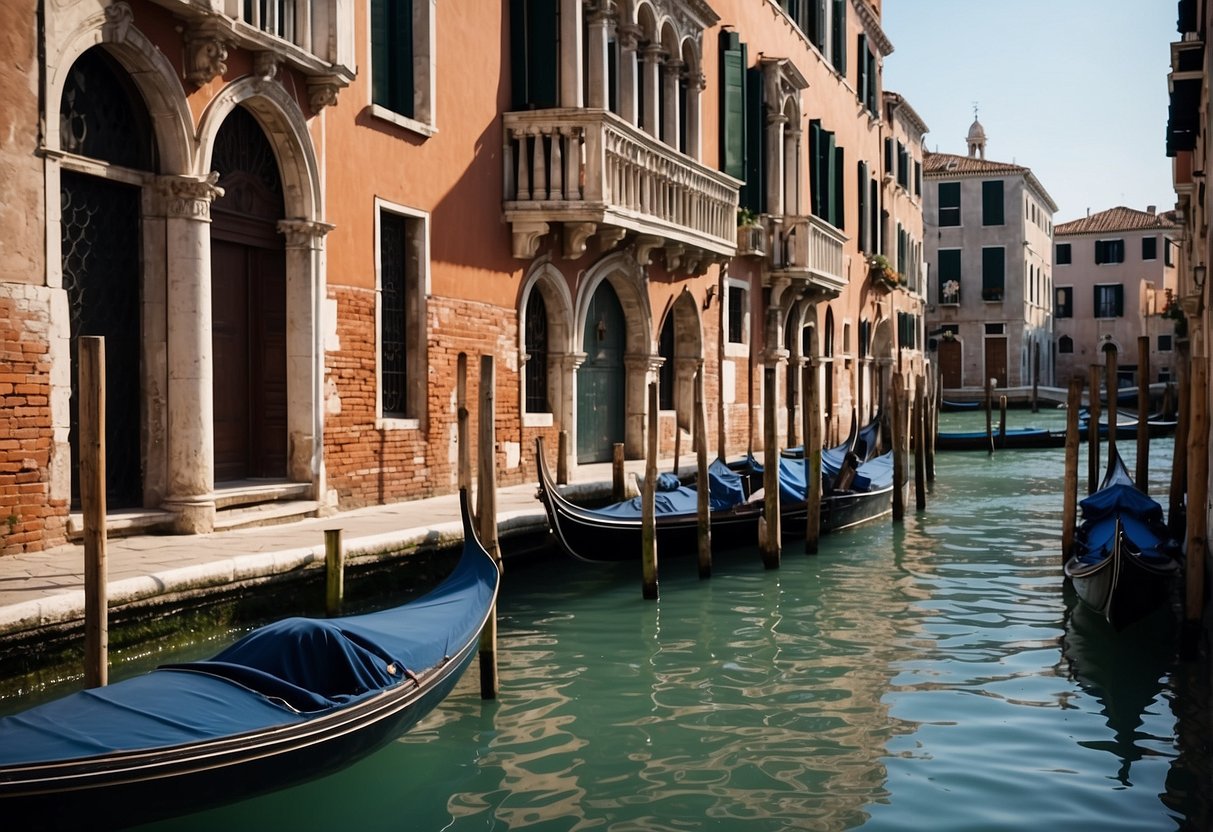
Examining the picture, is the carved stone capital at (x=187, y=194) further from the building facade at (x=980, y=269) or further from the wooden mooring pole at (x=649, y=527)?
the building facade at (x=980, y=269)

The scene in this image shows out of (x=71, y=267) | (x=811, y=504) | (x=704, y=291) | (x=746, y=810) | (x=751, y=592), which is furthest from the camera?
(x=704, y=291)

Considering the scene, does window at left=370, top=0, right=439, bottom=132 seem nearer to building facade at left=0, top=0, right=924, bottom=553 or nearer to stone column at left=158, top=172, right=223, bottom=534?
building facade at left=0, top=0, right=924, bottom=553

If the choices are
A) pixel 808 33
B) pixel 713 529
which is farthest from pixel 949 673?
pixel 808 33

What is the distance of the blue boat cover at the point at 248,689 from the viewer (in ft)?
10.8

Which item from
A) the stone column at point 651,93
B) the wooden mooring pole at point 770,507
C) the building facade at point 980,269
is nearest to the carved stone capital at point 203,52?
the wooden mooring pole at point 770,507

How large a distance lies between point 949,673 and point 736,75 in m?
9.96

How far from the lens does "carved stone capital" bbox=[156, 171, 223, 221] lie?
689 cm

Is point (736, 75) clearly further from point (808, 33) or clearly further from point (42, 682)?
point (42, 682)

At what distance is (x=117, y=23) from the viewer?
20.9ft

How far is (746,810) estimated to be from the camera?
419 cm

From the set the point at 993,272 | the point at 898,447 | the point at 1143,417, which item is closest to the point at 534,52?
the point at 898,447

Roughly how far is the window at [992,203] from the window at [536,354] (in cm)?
2885

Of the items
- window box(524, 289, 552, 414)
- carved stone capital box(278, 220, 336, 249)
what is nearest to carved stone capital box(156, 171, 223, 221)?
carved stone capital box(278, 220, 336, 249)

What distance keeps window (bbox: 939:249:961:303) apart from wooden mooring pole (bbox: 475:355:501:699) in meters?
34.0
